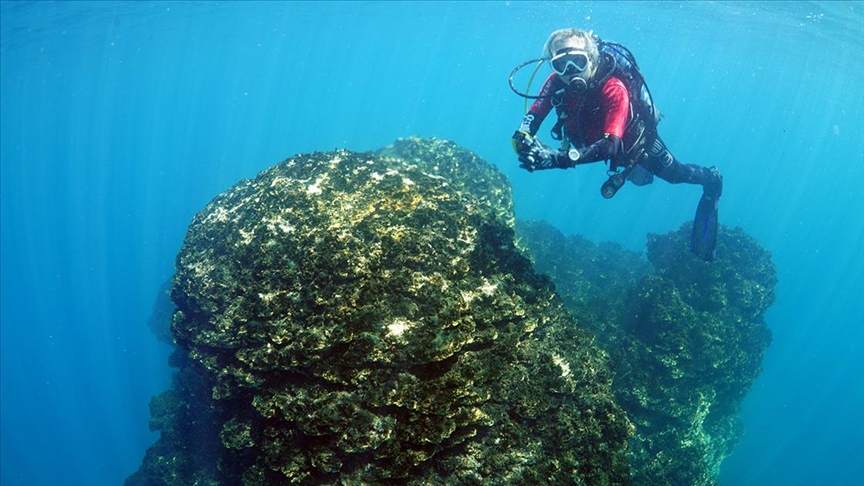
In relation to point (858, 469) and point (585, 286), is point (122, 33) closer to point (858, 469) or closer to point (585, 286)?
point (585, 286)

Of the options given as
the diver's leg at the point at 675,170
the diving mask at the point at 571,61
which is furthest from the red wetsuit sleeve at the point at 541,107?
the diver's leg at the point at 675,170

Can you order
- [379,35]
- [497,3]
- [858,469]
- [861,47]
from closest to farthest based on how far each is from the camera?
[858,469]
[861,47]
[497,3]
[379,35]

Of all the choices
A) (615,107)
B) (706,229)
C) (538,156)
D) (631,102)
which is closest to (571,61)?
(615,107)

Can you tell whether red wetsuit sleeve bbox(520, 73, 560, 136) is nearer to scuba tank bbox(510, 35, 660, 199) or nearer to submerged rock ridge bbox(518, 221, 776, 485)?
scuba tank bbox(510, 35, 660, 199)

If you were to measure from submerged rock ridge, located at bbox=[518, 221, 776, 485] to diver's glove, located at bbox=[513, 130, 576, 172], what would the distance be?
565 centimetres

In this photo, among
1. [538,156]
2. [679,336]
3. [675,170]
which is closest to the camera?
[538,156]

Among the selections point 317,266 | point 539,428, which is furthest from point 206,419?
point 539,428

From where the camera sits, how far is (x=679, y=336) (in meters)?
10.3

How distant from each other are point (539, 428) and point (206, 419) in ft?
18.5

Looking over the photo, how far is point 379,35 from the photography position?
255ft

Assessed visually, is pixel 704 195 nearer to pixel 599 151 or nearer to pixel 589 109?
pixel 589 109

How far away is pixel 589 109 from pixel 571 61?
961 mm

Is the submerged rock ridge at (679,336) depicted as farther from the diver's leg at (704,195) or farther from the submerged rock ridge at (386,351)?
the submerged rock ridge at (386,351)

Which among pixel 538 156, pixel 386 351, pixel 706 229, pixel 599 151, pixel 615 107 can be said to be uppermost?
pixel 615 107
